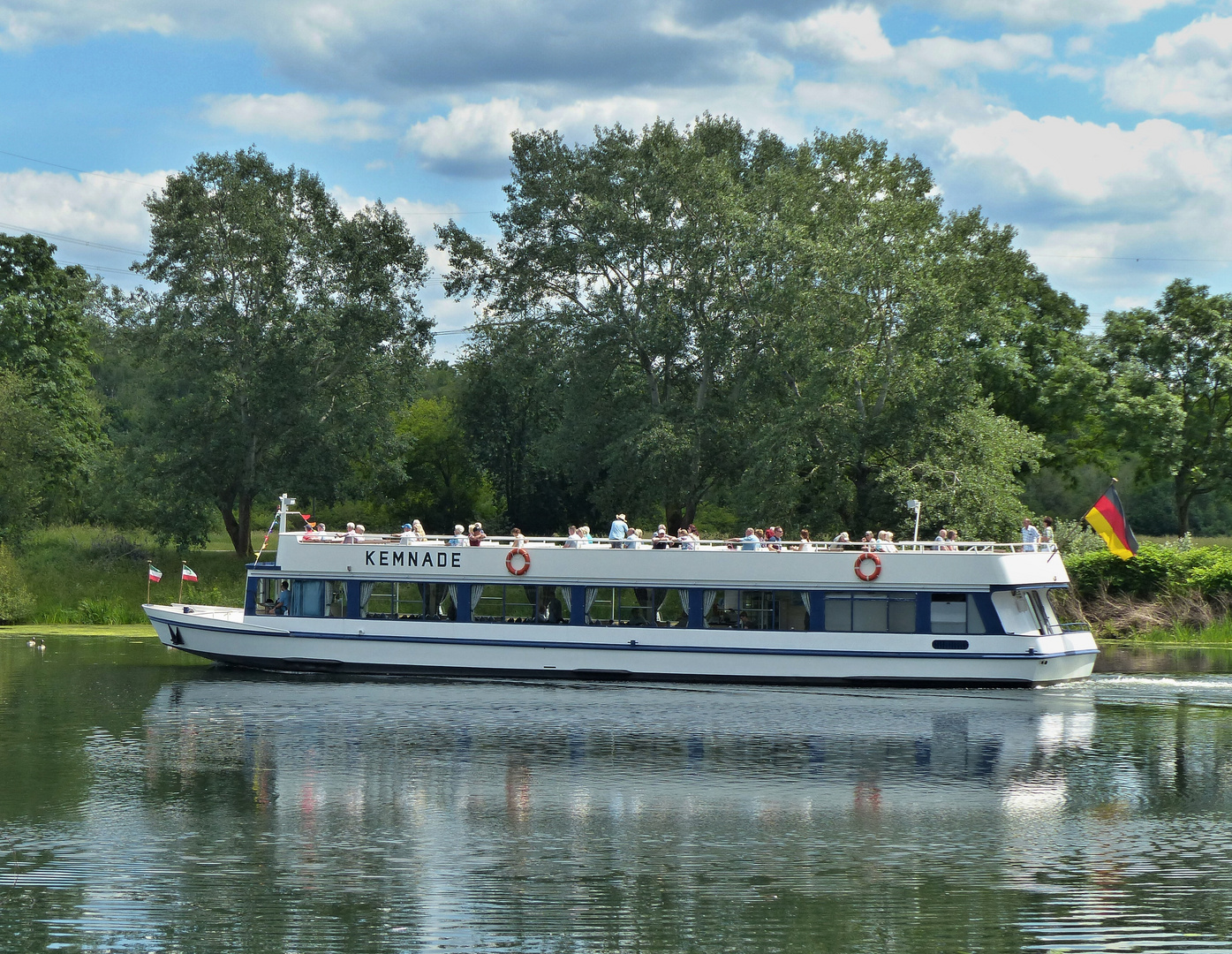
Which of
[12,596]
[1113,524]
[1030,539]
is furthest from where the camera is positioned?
[12,596]

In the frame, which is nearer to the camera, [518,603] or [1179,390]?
[518,603]

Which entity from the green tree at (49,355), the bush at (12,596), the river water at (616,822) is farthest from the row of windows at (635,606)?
the green tree at (49,355)

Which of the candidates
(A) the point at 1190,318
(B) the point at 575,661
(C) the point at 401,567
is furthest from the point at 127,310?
(A) the point at 1190,318

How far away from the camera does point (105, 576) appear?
55.2 m

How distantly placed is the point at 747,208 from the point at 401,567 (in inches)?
1015

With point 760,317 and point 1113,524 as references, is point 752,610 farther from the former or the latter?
point 760,317

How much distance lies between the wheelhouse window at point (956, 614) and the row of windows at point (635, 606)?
0.07 feet

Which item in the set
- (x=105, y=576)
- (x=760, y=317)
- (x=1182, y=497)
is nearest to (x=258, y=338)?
(x=105, y=576)

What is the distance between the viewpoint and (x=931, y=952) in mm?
12555

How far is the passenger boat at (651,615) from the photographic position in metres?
32.2

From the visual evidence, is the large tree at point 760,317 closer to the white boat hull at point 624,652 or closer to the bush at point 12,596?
the white boat hull at point 624,652

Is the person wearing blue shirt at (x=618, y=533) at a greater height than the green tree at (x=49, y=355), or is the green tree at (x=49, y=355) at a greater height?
the green tree at (x=49, y=355)

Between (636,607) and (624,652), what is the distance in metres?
1.16

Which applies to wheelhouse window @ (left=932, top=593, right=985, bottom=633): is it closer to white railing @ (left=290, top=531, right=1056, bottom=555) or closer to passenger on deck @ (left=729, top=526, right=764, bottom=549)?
white railing @ (left=290, top=531, right=1056, bottom=555)
